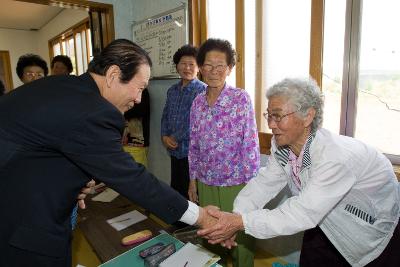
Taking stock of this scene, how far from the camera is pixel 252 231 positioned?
128 cm

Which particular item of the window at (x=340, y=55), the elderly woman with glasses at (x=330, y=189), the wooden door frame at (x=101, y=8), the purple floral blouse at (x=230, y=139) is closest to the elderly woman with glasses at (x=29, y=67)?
the wooden door frame at (x=101, y=8)

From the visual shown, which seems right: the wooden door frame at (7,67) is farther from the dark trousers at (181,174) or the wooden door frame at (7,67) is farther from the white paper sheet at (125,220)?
the white paper sheet at (125,220)

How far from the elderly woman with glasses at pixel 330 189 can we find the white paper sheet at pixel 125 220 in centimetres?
67

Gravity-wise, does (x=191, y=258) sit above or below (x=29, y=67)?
below

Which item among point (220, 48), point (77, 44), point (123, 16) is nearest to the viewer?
point (220, 48)

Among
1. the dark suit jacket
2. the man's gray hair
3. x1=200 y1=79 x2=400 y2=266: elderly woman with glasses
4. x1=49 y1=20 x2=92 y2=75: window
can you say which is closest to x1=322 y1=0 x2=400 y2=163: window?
x1=200 y1=79 x2=400 y2=266: elderly woman with glasses

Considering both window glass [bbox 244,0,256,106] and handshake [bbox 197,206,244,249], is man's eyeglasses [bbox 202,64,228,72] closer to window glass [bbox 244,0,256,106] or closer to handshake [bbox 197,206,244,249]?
window glass [bbox 244,0,256,106]

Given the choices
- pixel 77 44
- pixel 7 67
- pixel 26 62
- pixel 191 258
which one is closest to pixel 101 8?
pixel 26 62

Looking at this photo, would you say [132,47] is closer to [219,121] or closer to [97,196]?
[219,121]

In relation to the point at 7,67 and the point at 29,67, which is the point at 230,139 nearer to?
the point at 29,67

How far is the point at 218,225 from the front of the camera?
1403 mm

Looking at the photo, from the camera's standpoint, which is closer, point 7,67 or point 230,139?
point 230,139

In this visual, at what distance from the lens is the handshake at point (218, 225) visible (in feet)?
4.50

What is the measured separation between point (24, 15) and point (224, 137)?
20.3ft
